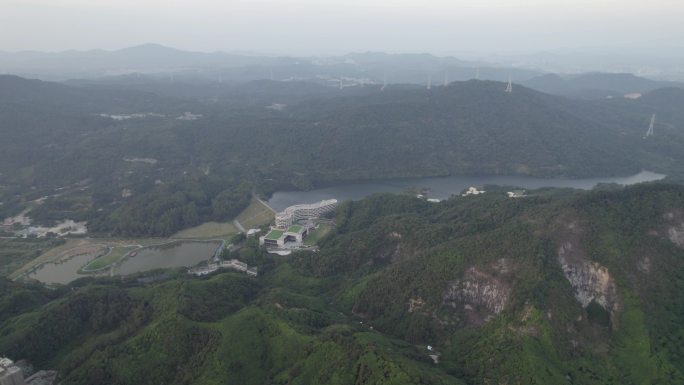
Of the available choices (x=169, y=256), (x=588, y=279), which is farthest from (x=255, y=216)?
(x=588, y=279)

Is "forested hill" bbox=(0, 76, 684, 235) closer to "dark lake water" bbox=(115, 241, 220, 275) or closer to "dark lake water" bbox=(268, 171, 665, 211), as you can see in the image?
"dark lake water" bbox=(268, 171, 665, 211)

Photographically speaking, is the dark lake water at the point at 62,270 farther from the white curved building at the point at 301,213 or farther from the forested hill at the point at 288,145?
the white curved building at the point at 301,213

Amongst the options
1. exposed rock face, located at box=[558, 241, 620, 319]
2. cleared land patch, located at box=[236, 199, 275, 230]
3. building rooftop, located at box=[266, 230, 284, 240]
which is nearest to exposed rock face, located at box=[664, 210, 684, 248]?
exposed rock face, located at box=[558, 241, 620, 319]

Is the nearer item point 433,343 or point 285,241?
point 433,343

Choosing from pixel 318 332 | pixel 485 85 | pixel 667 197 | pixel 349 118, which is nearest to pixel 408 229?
pixel 318 332

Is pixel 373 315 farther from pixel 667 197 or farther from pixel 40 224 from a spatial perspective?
pixel 40 224

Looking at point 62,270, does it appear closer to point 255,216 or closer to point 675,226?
point 255,216
